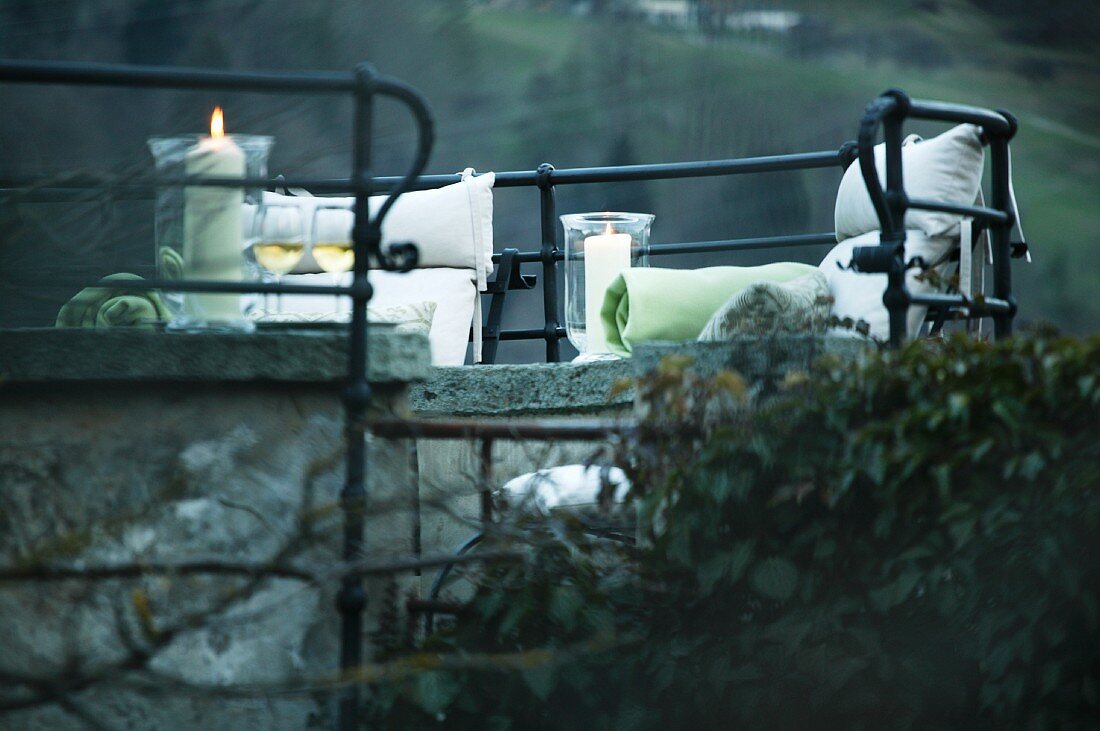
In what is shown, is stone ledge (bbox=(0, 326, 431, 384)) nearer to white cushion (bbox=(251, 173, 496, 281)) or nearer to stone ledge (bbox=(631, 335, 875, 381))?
stone ledge (bbox=(631, 335, 875, 381))

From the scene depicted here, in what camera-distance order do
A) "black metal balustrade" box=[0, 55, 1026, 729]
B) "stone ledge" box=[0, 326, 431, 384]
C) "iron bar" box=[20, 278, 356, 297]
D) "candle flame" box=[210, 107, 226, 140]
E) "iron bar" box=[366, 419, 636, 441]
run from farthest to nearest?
"iron bar" box=[366, 419, 636, 441] < "stone ledge" box=[0, 326, 431, 384] < "iron bar" box=[20, 278, 356, 297] < "candle flame" box=[210, 107, 226, 140] < "black metal balustrade" box=[0, 55, 1026, 729]

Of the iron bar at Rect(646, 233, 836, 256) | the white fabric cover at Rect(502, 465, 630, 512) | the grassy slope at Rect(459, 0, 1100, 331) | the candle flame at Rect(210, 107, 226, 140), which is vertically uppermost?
the iron bar at Rect(646, 233, 836, 256)

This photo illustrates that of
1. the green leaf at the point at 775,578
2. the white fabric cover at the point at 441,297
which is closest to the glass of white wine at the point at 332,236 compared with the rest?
the green leaf at the point at 775,578

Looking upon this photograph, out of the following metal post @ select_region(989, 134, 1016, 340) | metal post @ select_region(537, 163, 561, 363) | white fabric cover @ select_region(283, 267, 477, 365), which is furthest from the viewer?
metal post @ select_region(537, 163, 561, 363)

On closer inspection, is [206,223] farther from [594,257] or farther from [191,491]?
[594,257]

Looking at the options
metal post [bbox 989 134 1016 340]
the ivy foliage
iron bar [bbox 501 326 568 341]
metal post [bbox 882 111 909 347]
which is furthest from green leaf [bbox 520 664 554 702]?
iron bar [bbox 501 326 568 341]

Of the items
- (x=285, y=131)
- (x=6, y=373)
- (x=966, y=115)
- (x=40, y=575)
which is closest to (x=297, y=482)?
(x=6, y=373)

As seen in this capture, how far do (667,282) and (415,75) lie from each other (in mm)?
1894

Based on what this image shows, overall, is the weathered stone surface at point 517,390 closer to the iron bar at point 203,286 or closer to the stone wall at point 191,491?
the stone wall at point 191,491

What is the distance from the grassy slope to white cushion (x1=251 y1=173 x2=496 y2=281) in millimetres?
2975

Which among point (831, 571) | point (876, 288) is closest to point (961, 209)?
point (876, 288)

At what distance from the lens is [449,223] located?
3.25 m

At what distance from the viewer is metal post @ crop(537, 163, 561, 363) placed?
10.8ft

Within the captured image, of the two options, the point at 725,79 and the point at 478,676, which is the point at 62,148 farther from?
the point at 478,676
